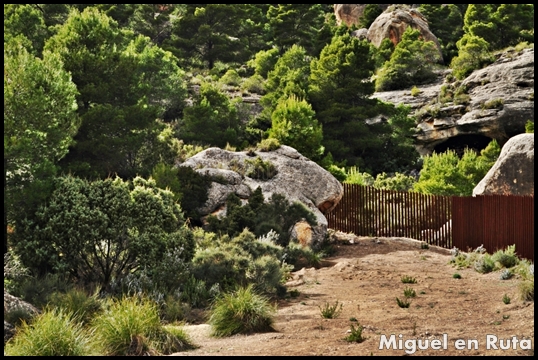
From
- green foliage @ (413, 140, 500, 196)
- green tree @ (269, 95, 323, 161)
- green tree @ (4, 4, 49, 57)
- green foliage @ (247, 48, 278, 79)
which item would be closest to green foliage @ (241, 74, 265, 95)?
green foliage @ (247, 48, 278, 79)

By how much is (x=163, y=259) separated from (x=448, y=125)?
98.9ft

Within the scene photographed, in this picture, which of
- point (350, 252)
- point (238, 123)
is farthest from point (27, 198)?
point (238, 123)

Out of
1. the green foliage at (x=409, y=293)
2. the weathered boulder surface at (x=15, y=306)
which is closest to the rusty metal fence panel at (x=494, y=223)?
the green foliage at (x=409, y=293)

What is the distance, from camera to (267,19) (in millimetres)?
66250

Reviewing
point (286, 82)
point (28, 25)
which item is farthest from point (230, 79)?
point (28, 25)

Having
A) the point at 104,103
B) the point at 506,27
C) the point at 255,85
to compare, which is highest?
the point at 506,27

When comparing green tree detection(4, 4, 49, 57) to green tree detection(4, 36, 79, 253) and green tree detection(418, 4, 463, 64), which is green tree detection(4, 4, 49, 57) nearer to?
green tree detection(4, 36, 79, 253)

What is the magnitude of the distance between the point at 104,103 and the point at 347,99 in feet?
61.3

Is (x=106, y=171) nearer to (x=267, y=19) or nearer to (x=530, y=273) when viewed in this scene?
(x=530, y=273)

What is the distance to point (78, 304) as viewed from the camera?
10.3 m

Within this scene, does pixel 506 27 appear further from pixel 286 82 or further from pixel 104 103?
pixel 104 103

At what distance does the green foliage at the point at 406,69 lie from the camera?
46.9m

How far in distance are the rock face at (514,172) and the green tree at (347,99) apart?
13.9m

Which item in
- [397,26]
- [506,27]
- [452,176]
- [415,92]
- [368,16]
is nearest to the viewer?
[452,176]
